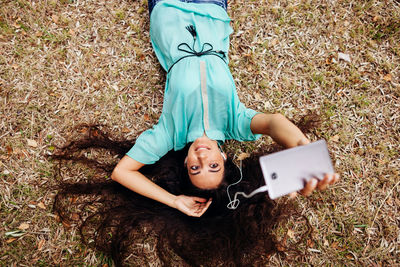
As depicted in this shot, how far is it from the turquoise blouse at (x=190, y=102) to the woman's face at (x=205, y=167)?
0.34m

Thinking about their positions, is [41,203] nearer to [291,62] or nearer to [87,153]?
[87,153]

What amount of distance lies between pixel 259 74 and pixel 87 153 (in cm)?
263

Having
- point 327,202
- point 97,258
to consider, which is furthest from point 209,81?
point 97,258

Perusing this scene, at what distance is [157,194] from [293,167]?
4.69 ft

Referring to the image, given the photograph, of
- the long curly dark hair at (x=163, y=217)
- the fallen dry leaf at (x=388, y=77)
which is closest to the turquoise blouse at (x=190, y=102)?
the long curly dark hair at (x=163, y=217)

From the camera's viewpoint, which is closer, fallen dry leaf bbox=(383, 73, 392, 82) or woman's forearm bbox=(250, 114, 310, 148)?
woman's forearm bbox=(250, 114, 310, 148)

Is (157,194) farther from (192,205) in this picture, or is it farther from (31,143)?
(31,143)

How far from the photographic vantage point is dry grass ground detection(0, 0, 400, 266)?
10.4 feet

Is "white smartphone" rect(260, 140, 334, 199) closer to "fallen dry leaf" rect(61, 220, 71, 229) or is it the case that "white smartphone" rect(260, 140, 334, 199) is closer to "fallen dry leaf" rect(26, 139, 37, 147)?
"fallen dry leaf" rect(61, 220, 71, 229)

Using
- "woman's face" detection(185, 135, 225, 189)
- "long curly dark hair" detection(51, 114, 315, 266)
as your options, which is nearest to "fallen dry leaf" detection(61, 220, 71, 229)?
"long curly dark hair" detection(51, 114, 315, 266)

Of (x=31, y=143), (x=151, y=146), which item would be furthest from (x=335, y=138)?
(x=31, y=143)

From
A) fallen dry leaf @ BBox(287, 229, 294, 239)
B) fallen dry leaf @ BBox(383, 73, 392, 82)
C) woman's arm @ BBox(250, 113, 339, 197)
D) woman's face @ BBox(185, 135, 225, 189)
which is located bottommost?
fallen dry leaf @ BBox(287, 229, 294, 239)

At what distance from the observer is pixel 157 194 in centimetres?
257

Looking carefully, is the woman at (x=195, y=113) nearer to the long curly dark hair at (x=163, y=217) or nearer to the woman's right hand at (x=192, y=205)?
the woman's right hand at (x=192, y=205)
